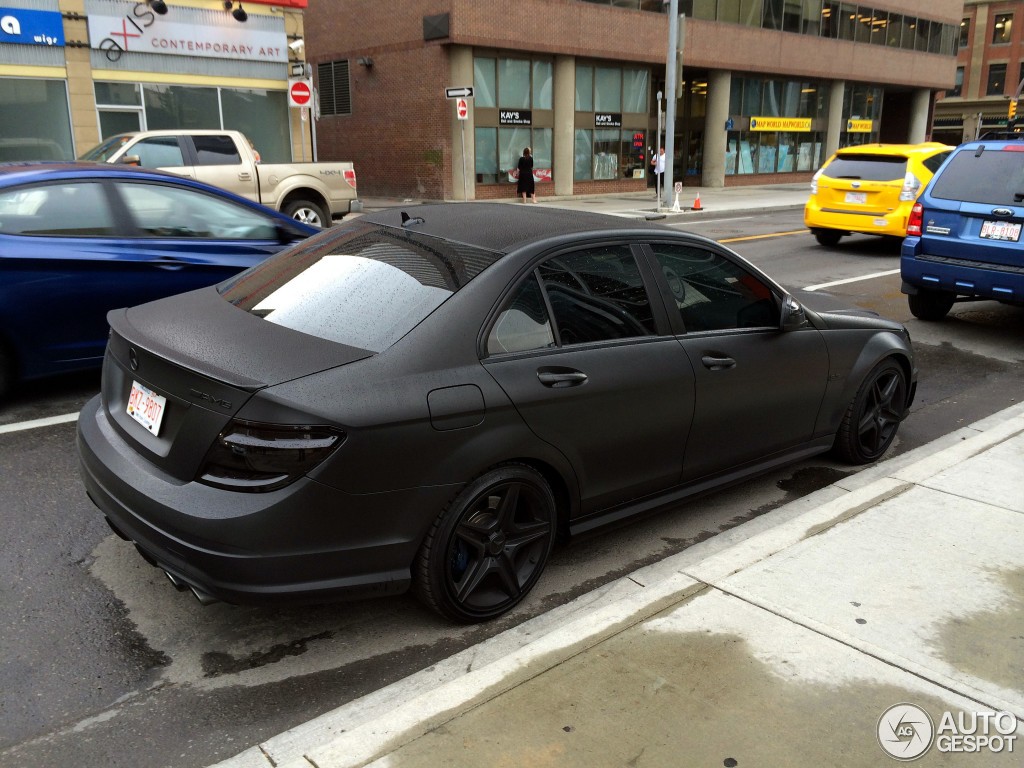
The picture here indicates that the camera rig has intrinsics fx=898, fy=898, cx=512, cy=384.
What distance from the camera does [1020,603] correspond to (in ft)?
11.9

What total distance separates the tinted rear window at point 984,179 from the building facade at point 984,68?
70.1 metres

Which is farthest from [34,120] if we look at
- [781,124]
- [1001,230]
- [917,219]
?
[781,124]

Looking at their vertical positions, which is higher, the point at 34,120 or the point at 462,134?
the point at 34,120

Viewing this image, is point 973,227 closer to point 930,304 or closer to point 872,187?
point 930,304

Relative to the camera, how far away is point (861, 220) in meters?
14.6

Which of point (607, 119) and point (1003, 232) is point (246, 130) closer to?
point (607, 119)

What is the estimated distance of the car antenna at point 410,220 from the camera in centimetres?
424

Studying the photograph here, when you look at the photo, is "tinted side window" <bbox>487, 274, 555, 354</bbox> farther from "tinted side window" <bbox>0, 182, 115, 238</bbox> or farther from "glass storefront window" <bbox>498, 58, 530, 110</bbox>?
"glass storefront window" <bbox>498, 58, 530, 110</bbox>

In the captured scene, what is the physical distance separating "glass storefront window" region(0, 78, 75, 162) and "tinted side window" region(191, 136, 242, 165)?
25.1 feet

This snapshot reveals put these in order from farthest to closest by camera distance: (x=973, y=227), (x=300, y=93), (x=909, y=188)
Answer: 1. (x=300, y=93)
2. (x=909, y=188)
3. (x=973, y=227)

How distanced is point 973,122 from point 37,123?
73.3 metres

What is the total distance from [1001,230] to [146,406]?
778 cm

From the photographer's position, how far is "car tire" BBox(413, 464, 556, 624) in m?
3.38

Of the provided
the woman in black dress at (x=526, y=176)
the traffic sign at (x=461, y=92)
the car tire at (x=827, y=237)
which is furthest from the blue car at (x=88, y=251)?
the woman in black dress at (x=526, y=176)
